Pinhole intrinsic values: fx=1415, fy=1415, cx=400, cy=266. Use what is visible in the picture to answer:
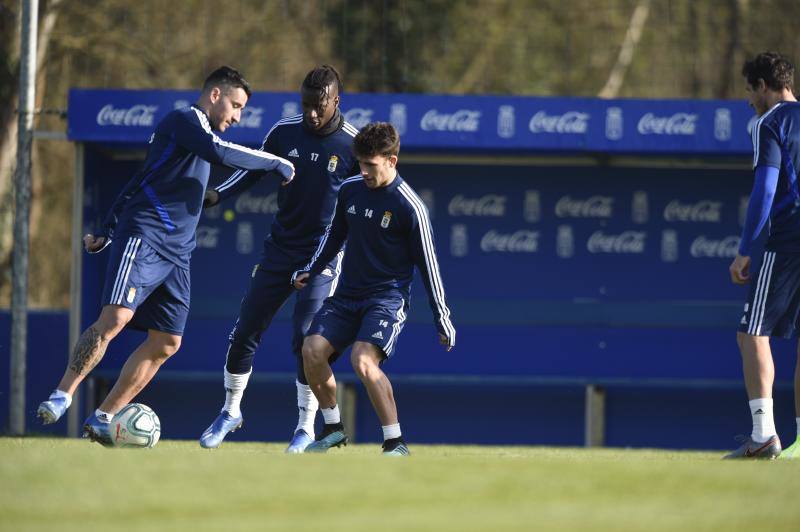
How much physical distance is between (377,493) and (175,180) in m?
3.29

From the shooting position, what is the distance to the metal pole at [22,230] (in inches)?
421

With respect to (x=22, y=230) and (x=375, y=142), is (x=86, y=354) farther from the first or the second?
(x=22, y=230)

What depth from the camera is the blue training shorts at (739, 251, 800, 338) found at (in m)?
7.40

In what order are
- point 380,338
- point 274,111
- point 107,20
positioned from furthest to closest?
point 107,20 < point 274,111 < point 380,338

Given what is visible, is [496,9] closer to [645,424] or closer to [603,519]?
[645,424]

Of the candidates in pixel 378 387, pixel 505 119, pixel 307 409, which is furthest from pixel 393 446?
pixel 505 119

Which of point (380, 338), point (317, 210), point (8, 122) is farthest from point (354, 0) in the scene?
point (380, 338)

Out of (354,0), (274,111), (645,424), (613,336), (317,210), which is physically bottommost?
(645,424)

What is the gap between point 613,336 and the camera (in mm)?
11758

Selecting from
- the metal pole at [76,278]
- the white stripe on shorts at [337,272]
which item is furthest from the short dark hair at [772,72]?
the metal pole at [76,278]

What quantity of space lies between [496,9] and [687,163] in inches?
478

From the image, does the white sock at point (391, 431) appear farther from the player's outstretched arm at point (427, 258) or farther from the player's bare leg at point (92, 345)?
the player's bare leg at point (92, 345)

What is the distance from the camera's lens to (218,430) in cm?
823

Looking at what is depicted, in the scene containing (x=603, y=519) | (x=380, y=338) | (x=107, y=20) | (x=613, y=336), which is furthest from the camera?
(x=107, y=20)
